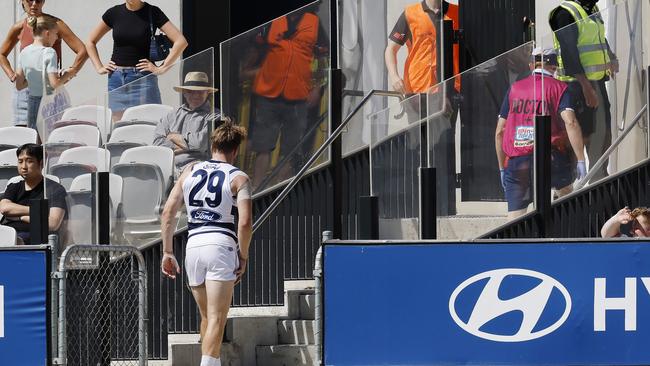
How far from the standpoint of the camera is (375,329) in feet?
36.8

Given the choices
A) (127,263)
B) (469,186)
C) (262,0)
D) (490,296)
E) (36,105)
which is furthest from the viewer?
(262,0)

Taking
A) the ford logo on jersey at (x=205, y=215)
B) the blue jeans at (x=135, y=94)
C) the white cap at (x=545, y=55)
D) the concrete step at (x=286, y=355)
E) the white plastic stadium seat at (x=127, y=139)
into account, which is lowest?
the concrete step at (x=286, y=355)

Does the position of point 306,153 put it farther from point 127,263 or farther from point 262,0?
point 262,0

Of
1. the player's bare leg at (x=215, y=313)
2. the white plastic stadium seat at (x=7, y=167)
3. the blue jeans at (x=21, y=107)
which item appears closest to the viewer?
the player's bare leg at (x=215, y=313)

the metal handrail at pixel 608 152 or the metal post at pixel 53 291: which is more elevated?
the metal handrail at pixel 608 152

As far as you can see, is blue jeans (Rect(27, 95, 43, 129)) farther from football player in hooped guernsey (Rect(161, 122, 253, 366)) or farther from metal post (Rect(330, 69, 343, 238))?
football player in hooped guernsey (Rect(161, 122, 253, 366))

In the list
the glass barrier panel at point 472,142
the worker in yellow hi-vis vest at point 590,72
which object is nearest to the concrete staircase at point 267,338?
the glass barrier panel at point 472,142

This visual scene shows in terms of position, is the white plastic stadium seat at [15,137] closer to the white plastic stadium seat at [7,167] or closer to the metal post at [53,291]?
the white plastic stadium seat at [7,167]

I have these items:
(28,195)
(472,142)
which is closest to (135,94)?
(28,195)

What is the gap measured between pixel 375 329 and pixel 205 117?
2690mm

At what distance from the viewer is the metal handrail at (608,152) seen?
1283cm

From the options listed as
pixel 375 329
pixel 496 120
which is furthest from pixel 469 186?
pixel 375 329

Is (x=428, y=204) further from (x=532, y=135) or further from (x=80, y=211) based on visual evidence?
(x=80, y=211)

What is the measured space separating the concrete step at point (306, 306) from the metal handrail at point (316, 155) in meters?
0.68
